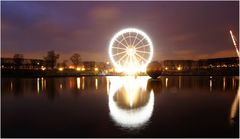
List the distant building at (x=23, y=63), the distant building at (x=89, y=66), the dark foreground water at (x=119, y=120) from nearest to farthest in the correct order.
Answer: the dark foreground water at (x=119, y=120)
the distant building at (x=23, y=63)
the distant building at (x=89, y=66)

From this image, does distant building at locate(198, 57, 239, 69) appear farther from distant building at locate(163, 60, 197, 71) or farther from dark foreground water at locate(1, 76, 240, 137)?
dark foreground water at locate(1, 76, 240, 137)

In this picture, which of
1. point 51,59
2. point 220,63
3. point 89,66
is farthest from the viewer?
point 89,66

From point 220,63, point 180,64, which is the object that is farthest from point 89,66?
point 220,63

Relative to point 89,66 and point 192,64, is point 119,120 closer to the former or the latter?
point 89,66

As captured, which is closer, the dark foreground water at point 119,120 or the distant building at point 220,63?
the dark foreground water at point 119,120

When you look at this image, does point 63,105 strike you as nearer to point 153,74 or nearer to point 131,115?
point 131,115

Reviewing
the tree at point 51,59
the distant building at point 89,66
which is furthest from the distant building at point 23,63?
the distant building at point 89,66

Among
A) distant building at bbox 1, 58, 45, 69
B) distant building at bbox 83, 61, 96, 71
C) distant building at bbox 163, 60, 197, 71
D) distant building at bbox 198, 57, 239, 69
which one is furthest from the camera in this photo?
distant building at bbox 163, 60, 197, 71

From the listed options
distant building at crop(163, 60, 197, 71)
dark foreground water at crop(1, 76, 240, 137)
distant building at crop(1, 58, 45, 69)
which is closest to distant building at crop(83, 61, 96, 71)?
distant building at crop(1, 58, 45, 69)

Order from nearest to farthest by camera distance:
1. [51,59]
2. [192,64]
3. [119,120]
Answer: [119,120] < [51,59] < [192,64]

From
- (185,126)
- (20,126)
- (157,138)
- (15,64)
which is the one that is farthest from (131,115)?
(15,64)

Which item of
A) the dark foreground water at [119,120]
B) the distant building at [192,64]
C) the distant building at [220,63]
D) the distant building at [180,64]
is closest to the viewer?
the dark foreground water at [119,120]

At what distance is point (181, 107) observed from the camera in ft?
43.4

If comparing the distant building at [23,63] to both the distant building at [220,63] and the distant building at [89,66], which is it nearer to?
the distant building at [89,66]
